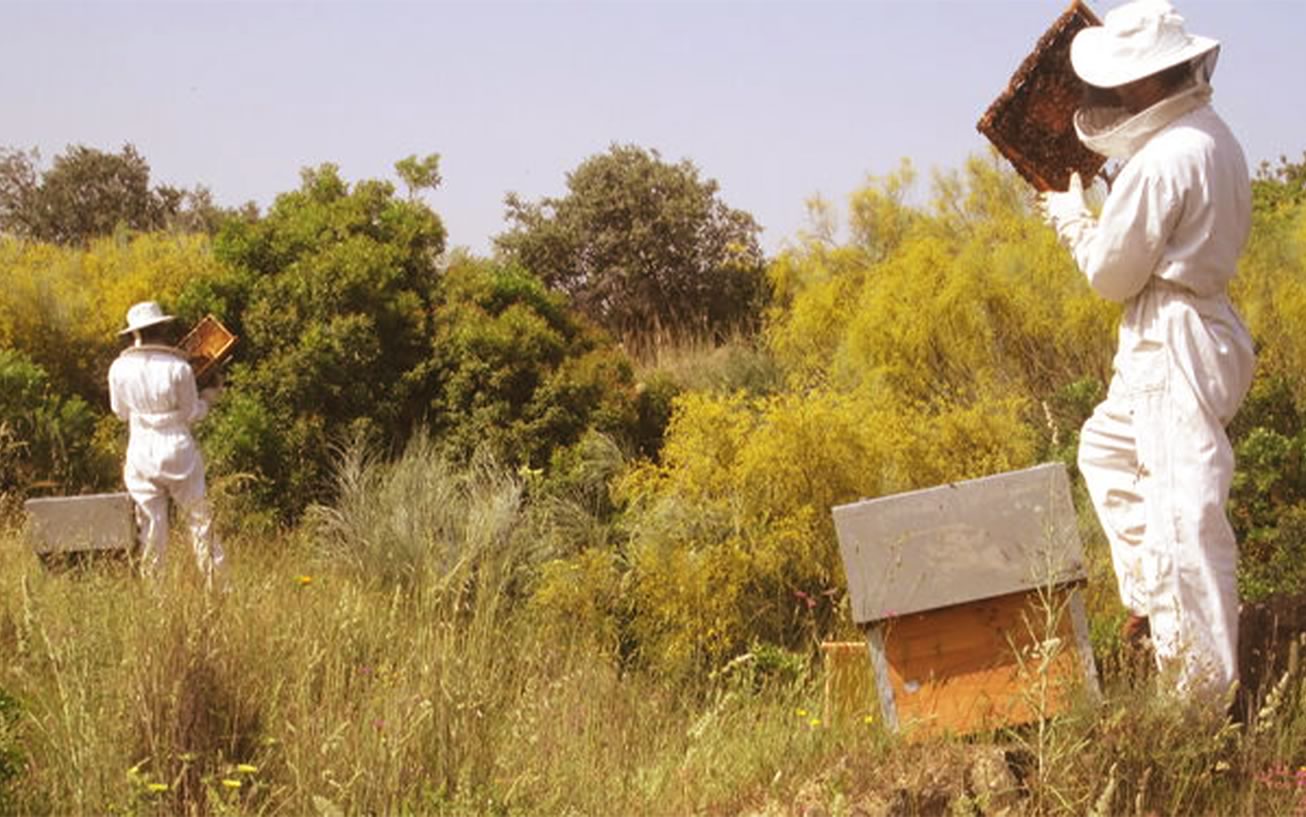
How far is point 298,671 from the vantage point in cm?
593

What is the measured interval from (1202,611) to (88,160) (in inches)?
1104

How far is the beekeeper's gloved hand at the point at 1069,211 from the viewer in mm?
5715

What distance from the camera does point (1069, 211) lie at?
5801 mm

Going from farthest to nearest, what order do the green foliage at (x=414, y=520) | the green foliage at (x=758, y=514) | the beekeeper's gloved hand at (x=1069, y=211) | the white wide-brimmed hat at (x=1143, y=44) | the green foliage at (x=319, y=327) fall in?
the green foliage at (x=319, y=327) < the green foliage at (x=414, y=520) < the green foliage at (x=758, y=514) < the beekeeper's gloved hand at (x=1069, y=211) < the white wide-brimmed hat at (x=1143, y=44)

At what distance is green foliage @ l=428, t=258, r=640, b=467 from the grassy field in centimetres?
505

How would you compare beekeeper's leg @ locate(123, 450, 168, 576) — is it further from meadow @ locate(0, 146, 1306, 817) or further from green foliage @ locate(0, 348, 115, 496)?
green foliage @ locate(0, 348, 115, 496)

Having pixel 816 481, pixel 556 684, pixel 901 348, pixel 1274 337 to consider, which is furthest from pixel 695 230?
pixel 556 684

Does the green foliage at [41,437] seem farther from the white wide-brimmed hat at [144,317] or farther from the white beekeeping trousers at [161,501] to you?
the white wide-brimmed hat at [144,317]

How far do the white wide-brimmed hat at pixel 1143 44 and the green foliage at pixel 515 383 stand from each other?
6700mm

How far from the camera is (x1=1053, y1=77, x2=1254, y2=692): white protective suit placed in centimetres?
533

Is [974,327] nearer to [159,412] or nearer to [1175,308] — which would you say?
[159,412]

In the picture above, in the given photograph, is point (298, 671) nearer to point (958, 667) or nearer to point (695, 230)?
point (958, 667)

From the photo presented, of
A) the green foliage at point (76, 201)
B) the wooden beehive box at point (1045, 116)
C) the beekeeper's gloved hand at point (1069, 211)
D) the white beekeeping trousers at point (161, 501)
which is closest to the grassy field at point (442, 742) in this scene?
the beekeeper's gloved hand at point (1069, 211)

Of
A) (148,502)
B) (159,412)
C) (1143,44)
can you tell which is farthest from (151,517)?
(1143,44)
